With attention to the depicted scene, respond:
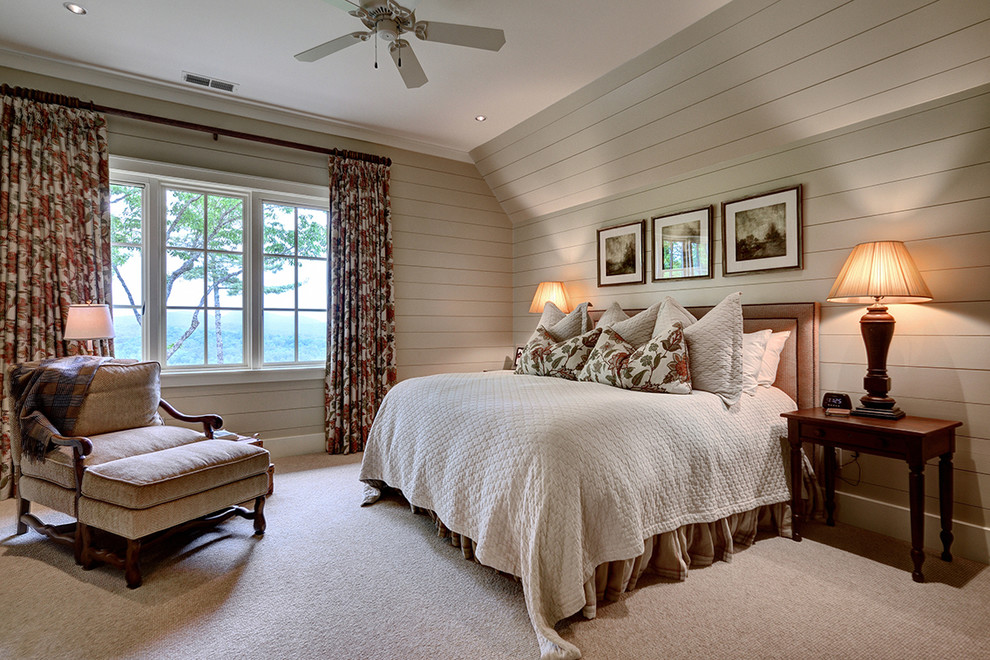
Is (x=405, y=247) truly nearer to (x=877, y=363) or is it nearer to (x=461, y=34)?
(x=461, y=34)

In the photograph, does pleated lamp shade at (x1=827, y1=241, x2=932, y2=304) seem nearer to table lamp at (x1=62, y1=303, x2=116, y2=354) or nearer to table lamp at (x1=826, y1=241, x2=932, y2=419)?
table lamp at (x1=826, y1=241, x2=932, y2=419)

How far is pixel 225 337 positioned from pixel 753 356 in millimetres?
3829

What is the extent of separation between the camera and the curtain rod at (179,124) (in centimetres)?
322

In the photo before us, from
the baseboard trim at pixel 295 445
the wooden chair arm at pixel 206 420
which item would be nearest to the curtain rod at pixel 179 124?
the wooden chair arm at pixel 206 420

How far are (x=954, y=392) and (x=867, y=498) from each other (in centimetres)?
71

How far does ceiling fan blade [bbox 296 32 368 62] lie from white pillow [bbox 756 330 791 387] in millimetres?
2781

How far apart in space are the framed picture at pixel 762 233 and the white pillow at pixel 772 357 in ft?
1.46

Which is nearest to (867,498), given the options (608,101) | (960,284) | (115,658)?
(960,284)

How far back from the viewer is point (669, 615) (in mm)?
1915

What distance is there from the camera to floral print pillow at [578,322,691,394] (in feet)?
8.84

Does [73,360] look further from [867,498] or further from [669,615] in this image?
[867,498]

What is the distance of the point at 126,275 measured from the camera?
12.0 feet

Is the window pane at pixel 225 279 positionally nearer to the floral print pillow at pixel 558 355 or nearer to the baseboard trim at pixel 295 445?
the baseboard trim at pixel 295 445

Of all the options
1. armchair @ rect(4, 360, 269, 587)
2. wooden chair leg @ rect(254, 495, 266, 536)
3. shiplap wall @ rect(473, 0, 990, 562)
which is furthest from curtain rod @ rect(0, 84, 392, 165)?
wooden chair leg @ rect(254, 495, 266, 536)
